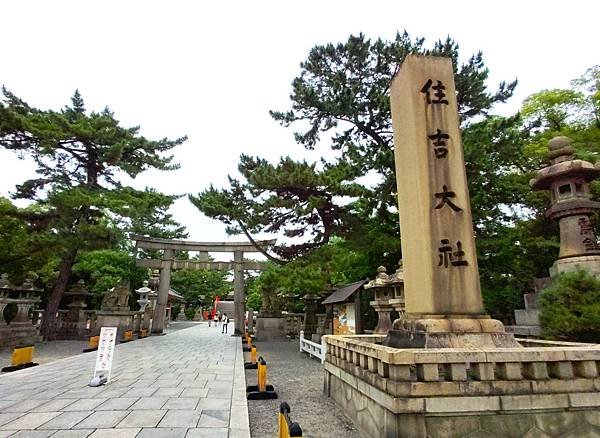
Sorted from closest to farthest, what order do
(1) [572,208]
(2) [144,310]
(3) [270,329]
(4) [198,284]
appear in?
(1) [572,208] → (3) [270,329] → (2) [144,310] → (4) [198,284]

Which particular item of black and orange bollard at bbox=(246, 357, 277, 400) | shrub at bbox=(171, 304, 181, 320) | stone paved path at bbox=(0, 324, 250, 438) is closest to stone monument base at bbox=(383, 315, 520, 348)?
stone paved path at bbox=(0, 324, 250, 438)

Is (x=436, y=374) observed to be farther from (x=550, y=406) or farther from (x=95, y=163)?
(x=95, y=163)

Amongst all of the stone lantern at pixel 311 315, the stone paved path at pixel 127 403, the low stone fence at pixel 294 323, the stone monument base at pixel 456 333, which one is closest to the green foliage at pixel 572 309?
the stone monument base at pixel 456 333

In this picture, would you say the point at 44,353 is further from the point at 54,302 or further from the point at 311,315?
the point at 311,315

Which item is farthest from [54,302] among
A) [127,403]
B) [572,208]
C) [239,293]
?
[572,208]

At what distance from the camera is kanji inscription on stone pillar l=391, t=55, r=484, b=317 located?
5.29 meters

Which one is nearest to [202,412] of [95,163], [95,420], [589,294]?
[95,420]

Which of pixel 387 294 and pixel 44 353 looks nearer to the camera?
pixel 387 294

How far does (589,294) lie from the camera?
8.68 metres

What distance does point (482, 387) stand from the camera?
13.3ft

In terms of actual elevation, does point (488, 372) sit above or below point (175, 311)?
above

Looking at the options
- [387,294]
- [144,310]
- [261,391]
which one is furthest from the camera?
[144,310]

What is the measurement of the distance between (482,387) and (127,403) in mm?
5632

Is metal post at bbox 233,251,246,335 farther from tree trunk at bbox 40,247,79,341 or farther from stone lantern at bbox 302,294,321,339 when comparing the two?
tree trunk at bbox 40,247,79,341
